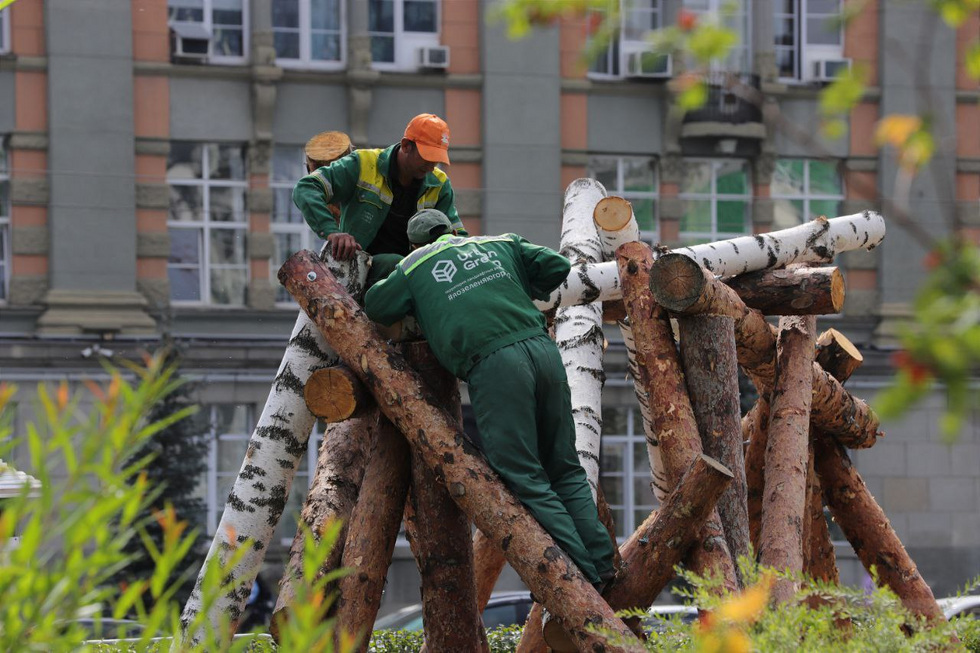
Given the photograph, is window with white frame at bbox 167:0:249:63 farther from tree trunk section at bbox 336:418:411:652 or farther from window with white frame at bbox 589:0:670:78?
tree trunk section at bbox 336:418:411:652

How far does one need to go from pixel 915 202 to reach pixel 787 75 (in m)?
2.76

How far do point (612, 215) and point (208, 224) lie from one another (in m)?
15.0

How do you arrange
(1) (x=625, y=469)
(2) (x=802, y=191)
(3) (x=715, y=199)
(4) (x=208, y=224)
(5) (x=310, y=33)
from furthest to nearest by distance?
1. (2) (x=802, y=191)
2. (3) (x=715, y=199)
3. (1) (x=625, y=469)
4. (5) (x=310, y=33)
5. (4) (x=208, y=224)

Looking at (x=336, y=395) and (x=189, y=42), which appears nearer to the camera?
(x=336, y=395)

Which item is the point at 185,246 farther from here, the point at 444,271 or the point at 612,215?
the point at 444,271

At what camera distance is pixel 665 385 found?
635 centimetres

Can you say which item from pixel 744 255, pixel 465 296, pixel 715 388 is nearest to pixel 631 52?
pixel 744 255

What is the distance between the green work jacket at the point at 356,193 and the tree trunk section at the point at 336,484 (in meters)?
0.84

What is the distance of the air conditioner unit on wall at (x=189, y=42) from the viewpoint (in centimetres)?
2141

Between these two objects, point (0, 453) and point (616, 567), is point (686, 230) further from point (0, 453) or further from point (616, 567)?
point (0, 453)

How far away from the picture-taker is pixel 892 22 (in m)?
23.2

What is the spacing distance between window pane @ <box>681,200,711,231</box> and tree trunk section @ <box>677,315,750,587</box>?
17051 mm

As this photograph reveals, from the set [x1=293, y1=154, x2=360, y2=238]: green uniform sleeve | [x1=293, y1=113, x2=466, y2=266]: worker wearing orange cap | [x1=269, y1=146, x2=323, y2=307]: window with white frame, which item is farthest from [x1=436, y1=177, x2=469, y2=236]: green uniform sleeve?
[x1=269, y1=146, x2=323, y2=307]: window with white frame

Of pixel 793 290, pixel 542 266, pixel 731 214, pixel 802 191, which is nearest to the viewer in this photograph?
pixel 542 266
